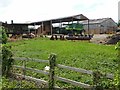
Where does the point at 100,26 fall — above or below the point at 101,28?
above

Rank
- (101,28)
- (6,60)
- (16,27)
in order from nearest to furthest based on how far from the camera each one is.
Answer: (6,60)
(16,27)
(101,28)

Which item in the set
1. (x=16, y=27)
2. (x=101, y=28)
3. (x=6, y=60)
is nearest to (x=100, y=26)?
(x=101, y=28)

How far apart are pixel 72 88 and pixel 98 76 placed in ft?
4.99

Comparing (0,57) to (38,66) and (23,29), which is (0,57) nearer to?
(38,66)

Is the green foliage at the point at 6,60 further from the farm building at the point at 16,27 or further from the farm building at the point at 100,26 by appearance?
the farm building at the point at 100,26

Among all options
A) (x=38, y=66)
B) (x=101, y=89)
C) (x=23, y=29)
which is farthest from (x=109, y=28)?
(x=101, y=89)

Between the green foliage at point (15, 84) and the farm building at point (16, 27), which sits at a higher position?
the farm building at point (16, 27)

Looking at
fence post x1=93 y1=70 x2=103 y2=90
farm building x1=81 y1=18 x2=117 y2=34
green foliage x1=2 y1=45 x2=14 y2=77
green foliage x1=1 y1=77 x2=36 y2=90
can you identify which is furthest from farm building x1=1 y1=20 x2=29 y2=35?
fence post x1=93 y1=70 x2=103 y2=90

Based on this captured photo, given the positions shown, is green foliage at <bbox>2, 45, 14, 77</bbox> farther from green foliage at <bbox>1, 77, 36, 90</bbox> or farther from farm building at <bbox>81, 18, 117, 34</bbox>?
farm building at <bbox>81, 18, 117, 34</bbox>

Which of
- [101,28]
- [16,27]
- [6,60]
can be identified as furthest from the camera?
[101,28]

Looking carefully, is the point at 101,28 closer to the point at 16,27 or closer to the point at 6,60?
the point at 16,27

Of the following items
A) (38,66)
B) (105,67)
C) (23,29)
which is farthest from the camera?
(23,29)

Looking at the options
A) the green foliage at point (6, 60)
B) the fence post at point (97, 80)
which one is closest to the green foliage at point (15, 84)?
the green foliage at point (6, 60)

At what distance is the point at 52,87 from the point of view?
999 centimetres
